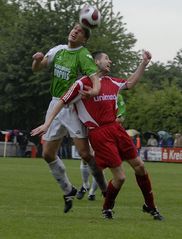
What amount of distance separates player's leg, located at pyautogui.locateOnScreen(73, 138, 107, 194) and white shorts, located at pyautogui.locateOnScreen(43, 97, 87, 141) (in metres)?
0.13

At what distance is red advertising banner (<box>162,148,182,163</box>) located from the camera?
140 ft

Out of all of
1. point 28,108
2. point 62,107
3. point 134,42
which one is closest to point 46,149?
point 62,107

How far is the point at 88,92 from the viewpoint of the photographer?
34.3 feet

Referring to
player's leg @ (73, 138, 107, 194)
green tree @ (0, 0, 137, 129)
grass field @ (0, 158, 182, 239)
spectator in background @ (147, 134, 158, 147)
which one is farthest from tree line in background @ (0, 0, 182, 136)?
player's leg @ (73, 138, 107, 194)

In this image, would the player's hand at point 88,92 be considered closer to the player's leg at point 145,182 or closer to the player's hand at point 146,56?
the player's hand at point 146,56

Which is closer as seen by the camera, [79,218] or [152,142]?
[79,218]

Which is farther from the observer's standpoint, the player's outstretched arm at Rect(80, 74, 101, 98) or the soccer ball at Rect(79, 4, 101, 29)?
the soccer ball at Rect(79, 4, 101, 29)

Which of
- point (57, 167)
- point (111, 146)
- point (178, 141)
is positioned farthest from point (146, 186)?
point (178, 141)

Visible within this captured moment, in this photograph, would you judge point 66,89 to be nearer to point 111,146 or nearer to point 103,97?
point 103,97

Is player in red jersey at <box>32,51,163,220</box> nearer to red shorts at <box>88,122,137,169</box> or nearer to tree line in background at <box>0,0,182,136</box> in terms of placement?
red shorts at <box>88,122,137,169</box>

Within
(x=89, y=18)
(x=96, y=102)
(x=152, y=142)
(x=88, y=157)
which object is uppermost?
(x=89, y=18)

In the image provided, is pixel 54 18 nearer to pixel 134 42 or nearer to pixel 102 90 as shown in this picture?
pixel 134 42

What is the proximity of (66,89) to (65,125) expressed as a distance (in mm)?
520

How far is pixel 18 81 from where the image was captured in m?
52.9
